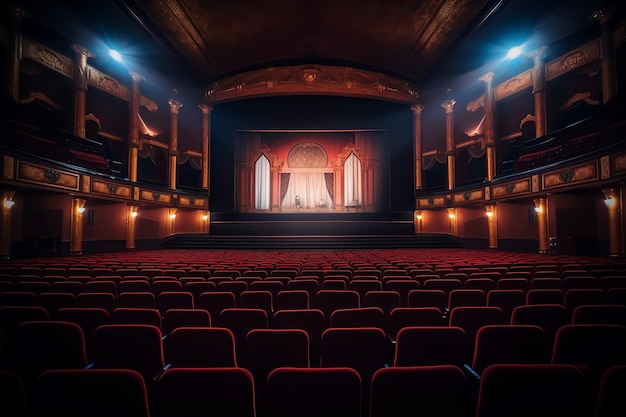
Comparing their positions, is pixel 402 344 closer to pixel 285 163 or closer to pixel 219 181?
pixel 219 181

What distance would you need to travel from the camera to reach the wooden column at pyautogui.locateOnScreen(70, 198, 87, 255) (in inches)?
457

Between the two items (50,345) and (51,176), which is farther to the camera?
(51,176)

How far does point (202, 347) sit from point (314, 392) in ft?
3.37

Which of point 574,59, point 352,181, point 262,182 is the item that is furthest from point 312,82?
point 574,59

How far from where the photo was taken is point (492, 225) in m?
14.1

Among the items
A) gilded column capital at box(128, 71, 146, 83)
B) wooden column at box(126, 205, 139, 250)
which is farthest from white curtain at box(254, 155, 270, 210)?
gilded column capital at box(128, 71, 146, 83)

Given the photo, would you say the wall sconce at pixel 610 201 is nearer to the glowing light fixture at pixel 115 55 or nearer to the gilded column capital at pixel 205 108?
the gilded column capital at pixel 205 108

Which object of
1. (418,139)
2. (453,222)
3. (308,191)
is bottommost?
(453,222)

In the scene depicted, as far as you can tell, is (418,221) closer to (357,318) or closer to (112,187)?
(112,187)

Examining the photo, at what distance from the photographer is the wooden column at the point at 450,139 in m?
16.5

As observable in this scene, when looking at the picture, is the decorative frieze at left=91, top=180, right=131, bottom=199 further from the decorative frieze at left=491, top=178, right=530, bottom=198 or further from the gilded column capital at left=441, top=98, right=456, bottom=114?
the gilded column capital at left=441, top=98, right=456, bottom=114

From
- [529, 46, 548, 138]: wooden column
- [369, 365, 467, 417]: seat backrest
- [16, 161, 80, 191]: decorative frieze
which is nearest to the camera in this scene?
[369, 365, 467, 417]: seat backrest

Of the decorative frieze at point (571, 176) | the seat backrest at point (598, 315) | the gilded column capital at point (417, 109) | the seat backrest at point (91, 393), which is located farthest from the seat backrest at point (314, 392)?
the gilded column capital at point (417, 109)

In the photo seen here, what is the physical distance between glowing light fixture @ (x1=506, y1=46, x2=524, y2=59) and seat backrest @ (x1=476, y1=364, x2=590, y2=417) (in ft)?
51.5
